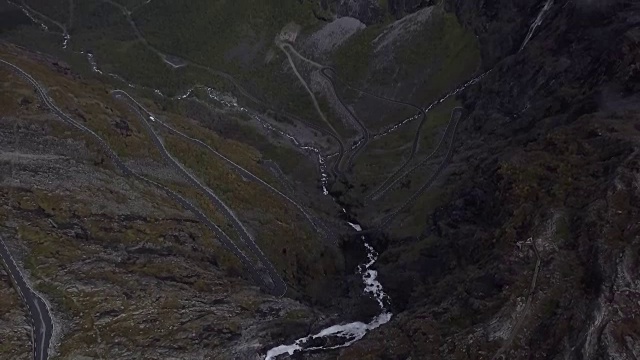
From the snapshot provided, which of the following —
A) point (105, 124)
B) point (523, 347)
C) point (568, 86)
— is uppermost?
point (105, 124)

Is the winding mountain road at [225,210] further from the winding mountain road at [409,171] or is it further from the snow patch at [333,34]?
the snow patch at [333,34]

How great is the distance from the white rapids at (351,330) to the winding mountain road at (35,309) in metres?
26.7

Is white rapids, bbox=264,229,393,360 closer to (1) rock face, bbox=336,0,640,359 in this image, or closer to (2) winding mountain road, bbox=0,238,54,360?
(1) rock face, bbox=336,0,640,359

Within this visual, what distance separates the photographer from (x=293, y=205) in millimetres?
116875

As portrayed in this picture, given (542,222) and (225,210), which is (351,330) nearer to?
(542,222)

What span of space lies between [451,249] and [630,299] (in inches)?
1323

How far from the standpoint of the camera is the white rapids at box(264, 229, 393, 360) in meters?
78.6

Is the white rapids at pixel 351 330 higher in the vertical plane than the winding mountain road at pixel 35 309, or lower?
lower

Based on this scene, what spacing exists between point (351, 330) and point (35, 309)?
4217cm

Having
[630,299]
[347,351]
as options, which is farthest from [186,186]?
[630,299]

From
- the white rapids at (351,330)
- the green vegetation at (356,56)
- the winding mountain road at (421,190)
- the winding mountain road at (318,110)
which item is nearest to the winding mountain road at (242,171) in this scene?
the winding mountain road at (421,190)

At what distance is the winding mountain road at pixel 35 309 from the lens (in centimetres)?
6481

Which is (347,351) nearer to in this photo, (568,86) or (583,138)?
(583,138)

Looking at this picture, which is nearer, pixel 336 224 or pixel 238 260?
pixel 238 260
